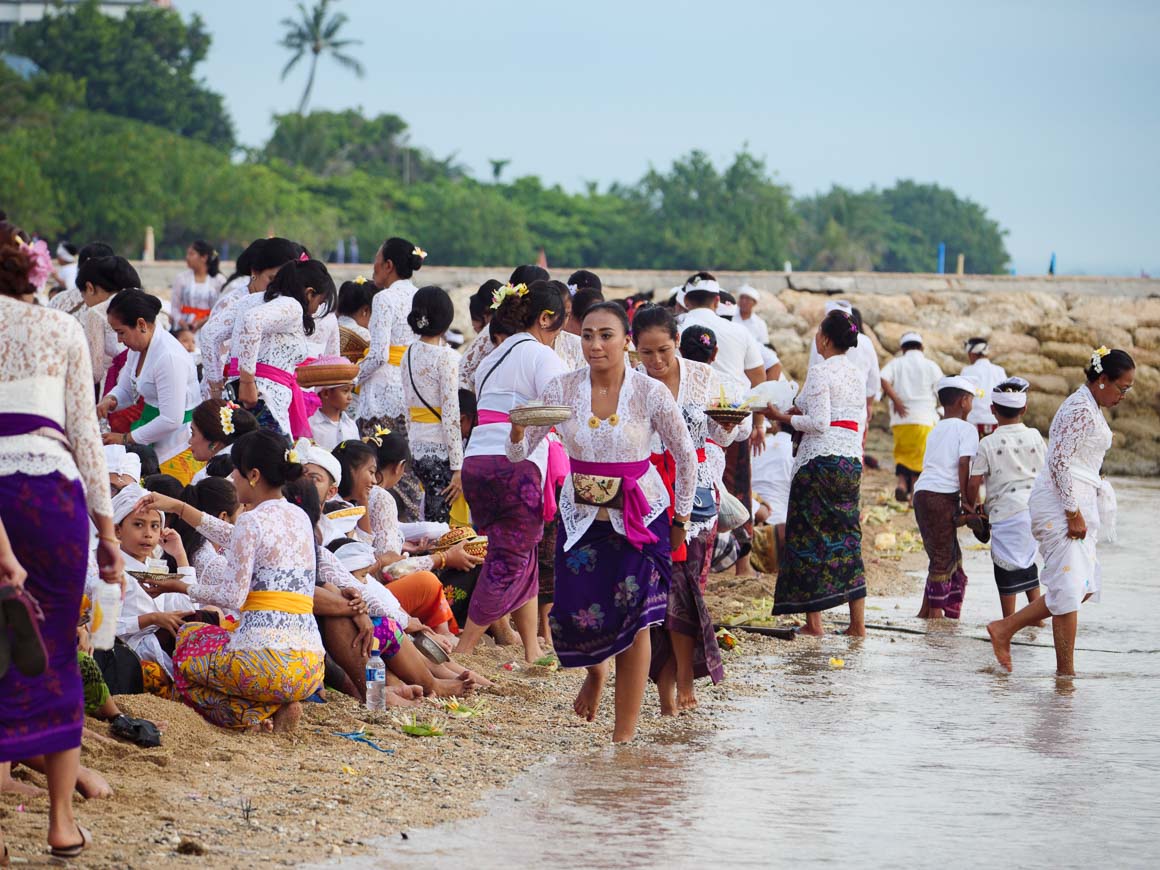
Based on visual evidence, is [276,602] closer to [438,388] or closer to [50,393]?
[50,393]

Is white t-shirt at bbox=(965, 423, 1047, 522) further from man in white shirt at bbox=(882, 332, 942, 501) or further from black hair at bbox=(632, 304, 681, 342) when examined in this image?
man in white shirt at bbox=(882, 332, 942, 501)

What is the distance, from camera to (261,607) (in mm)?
6324

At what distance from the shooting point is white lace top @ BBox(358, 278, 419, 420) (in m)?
9.49

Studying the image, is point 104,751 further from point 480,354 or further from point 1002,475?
point 1002,475

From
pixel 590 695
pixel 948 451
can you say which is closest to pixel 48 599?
pixel 590 695

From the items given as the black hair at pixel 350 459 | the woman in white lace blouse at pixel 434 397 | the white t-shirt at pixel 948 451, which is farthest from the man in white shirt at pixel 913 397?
the black hair at pixel 350 459

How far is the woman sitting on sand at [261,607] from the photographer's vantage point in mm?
6281

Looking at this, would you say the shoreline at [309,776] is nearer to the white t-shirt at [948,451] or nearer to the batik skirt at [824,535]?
the batik skirt at [824,535]

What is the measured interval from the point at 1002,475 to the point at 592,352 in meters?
4.62

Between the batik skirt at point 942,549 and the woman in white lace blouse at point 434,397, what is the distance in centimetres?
348

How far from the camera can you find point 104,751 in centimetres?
591

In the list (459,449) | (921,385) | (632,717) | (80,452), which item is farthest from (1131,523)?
(80,452)

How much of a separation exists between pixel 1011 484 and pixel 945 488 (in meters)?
0.48

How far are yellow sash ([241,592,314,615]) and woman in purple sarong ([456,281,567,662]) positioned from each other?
1919mm
